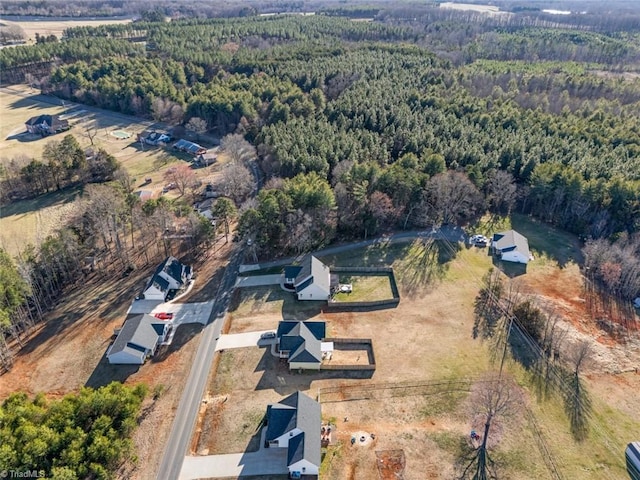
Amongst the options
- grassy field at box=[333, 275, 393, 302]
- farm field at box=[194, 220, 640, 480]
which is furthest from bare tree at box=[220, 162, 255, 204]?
grassy field at box=[333, 275, 393, 302]

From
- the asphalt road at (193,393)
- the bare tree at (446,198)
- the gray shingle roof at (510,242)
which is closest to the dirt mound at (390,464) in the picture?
the asphalt road at (193,393)

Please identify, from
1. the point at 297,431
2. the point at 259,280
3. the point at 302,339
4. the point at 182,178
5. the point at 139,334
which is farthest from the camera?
the point at 182,178

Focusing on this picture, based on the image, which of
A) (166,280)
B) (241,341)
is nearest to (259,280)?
(241,341)

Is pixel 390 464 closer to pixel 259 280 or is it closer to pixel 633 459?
pixel 633 459

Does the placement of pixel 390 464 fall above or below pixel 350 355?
above

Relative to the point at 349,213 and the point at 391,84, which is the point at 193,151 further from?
the point at 391,84

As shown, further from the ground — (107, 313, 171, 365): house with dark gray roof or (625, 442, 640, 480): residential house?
(107, 313, 171, 365): house with dark gray roof

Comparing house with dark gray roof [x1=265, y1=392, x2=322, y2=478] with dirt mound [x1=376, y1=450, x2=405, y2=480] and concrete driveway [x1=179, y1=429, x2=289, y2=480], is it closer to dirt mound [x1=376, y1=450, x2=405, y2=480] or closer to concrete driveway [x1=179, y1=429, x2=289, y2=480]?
concrete driveway [x1=179, y1=429, x2=289, y2=480]
